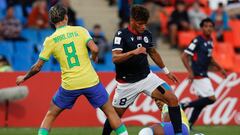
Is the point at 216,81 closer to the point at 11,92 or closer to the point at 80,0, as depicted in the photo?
the point at 11,92

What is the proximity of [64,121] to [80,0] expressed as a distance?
7.79m

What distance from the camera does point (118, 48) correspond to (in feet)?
35.8

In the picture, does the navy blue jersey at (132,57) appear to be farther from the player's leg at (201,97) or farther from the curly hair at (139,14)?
the player's leg at (201,97)

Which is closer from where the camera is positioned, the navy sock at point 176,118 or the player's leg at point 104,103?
the player's leg at point 104,103

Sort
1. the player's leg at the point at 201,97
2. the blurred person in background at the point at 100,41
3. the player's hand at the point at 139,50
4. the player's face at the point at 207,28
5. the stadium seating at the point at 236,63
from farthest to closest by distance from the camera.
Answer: the stadium seating at the point at 236,63 < the blurred person in background at the point at 100,41 < the player's leg at the point at 201,97 < the player's face at the point at 207,28 < the player's hand at the point at 139,50

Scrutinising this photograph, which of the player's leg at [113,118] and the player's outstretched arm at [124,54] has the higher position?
the player's outstretched arm at [124,54]

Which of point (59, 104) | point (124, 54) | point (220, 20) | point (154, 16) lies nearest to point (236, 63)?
point (220, 20)

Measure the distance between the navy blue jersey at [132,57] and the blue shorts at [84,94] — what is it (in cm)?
69

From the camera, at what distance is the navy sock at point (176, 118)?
10702 mm

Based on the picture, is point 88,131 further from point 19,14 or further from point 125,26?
point 19,14

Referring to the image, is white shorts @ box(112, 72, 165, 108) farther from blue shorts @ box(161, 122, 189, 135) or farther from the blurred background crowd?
the blurred background crowd

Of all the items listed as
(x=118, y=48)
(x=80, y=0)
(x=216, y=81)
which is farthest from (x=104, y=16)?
(x=118, y=48)

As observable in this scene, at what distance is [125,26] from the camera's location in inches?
770

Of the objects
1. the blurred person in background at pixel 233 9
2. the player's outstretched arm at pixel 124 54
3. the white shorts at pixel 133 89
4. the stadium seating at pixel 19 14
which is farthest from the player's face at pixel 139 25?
the blurred person in background at pixel 233 9
